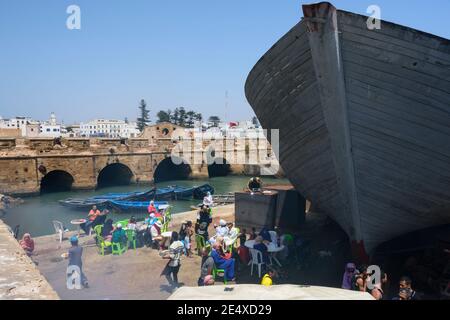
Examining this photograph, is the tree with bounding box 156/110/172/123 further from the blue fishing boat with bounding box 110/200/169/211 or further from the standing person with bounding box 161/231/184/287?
the standing person with bounding box 161/231/184/287

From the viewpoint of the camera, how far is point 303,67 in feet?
19.5

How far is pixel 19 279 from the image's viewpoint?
5.54 meters

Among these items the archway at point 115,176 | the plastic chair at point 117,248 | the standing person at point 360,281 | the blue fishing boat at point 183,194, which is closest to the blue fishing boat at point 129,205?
the blue fishing boat at point 183,194

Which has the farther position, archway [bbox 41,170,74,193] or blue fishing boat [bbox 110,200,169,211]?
archway [bbox 41,170,74,193]

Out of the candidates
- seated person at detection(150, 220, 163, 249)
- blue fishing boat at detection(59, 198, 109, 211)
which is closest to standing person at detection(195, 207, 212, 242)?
seated person at detection(150, 220, 163, 249)

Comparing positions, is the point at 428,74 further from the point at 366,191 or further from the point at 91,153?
the point at 91,153

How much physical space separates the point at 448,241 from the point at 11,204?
24.7 meters

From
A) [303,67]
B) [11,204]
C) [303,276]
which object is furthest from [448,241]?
[11,204]

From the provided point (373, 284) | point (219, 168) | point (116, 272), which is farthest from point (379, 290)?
point (219, 168)

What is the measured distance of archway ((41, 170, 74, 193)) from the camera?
1160 inches

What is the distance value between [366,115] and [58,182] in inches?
1187

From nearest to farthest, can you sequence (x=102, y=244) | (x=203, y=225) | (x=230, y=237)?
(x=230, y=237) < (x=203, y=225) < (x=102, y=244)

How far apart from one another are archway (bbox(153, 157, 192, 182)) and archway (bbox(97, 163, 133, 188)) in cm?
452

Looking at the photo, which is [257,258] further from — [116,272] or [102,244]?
[102,244]
